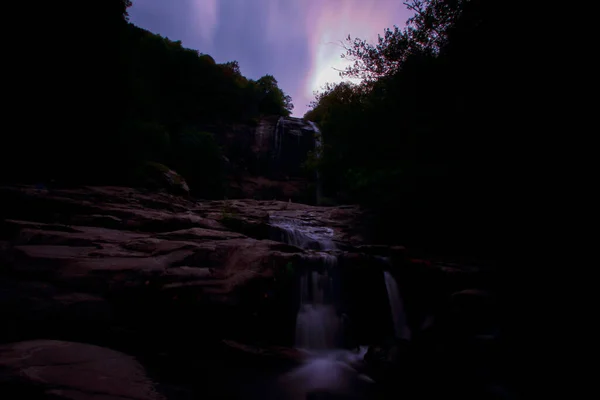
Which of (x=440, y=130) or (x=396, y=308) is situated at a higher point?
(x=440, y=130)

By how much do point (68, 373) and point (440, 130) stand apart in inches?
336

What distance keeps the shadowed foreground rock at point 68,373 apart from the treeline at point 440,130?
695cm

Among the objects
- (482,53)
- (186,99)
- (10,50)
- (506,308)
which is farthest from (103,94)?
(186,99)

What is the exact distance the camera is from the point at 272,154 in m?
26.2

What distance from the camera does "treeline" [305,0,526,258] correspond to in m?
5.90

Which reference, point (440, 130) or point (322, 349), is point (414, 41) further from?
point (322, 349)

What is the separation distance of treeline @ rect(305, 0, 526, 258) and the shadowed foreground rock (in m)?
6.95

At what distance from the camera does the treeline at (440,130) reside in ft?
19.4

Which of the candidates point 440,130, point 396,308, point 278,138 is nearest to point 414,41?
point 440,130

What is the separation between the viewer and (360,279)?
6426 millimetres

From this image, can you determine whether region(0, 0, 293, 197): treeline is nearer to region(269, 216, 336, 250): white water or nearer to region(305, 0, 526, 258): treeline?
region(269, 216, 336, 250): white water

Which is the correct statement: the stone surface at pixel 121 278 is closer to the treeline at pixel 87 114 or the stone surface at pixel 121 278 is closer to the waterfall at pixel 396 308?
the waterfall at pixel 396 308

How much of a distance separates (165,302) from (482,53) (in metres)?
8.42

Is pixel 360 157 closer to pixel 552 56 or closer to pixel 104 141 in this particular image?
pixel 552 56
